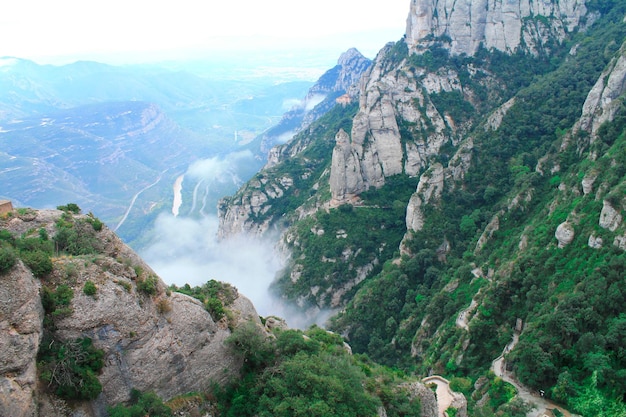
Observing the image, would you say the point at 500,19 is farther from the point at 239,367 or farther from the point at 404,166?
the point at 239,367

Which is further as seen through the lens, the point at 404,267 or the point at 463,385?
the point at 404,267

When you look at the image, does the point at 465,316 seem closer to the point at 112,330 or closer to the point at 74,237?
the point at 112,330

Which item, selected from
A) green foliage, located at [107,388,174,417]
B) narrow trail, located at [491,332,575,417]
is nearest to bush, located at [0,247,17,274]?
green foliage, located at [107,388,174,417]

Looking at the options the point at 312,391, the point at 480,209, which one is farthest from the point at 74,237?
the point at 480,209

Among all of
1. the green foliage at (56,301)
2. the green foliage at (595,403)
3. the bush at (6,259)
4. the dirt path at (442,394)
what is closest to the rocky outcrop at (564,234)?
the green foliage at (595,403)

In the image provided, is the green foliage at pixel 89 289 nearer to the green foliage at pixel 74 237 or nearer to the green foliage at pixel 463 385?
the green foliage at pixel 74 237

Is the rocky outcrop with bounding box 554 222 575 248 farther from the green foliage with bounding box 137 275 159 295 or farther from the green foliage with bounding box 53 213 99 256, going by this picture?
the green foliage with bounding box 53 213 99 256
